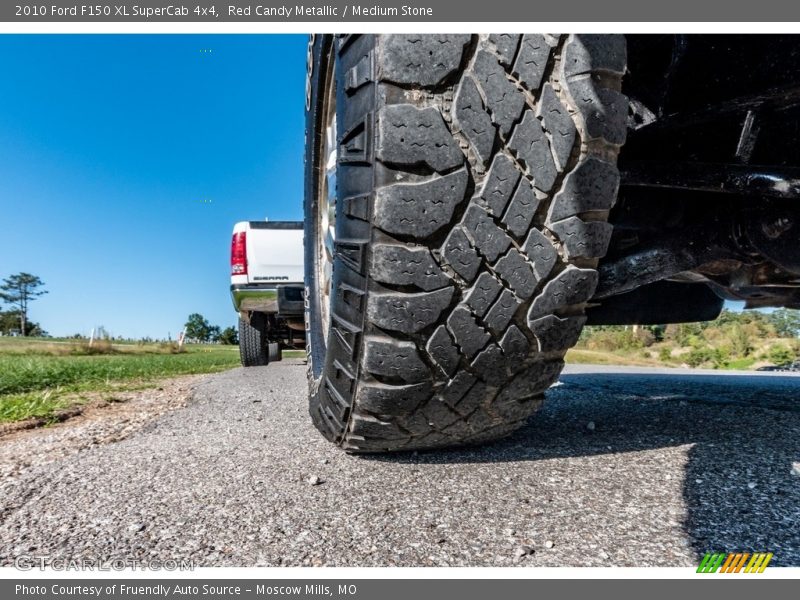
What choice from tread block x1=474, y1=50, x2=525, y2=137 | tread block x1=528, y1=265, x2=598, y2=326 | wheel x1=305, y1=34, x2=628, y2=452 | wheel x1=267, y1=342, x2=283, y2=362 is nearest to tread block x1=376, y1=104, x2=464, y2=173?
wheel x1=305, y1=34, x2=628, y2=452

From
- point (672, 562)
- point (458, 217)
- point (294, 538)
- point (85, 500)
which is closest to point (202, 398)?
point (85, 500)

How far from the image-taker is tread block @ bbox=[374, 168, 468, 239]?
1.03 meters

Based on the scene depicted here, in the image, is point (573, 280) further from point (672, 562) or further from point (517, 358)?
point (672, 562)

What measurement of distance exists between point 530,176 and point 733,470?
108cm

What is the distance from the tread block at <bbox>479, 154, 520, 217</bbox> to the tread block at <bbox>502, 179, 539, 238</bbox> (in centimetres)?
2

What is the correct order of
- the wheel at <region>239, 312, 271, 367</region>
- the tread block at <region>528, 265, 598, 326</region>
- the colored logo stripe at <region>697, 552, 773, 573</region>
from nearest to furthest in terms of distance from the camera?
the colored logo stripe at <region>697, 552, 773, 573</region> → the tread block at <region>528, 265, 598, 326</region> → the wheel at <region>239, 312, 271, 367</region>

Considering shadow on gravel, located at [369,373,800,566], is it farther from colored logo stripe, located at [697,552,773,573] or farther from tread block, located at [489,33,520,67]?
tread block, located at [489,33,520,67]

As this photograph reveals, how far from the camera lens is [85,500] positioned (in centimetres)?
118

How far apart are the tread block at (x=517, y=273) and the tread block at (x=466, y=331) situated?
12 cm

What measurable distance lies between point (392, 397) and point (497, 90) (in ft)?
2.53

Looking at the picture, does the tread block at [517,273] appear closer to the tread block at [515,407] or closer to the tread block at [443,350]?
the tread block at [443,350]

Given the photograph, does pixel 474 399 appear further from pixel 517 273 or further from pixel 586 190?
pixel 586 190

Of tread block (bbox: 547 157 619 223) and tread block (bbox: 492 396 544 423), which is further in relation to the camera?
tread block (bbox: 492 396 544 423)
